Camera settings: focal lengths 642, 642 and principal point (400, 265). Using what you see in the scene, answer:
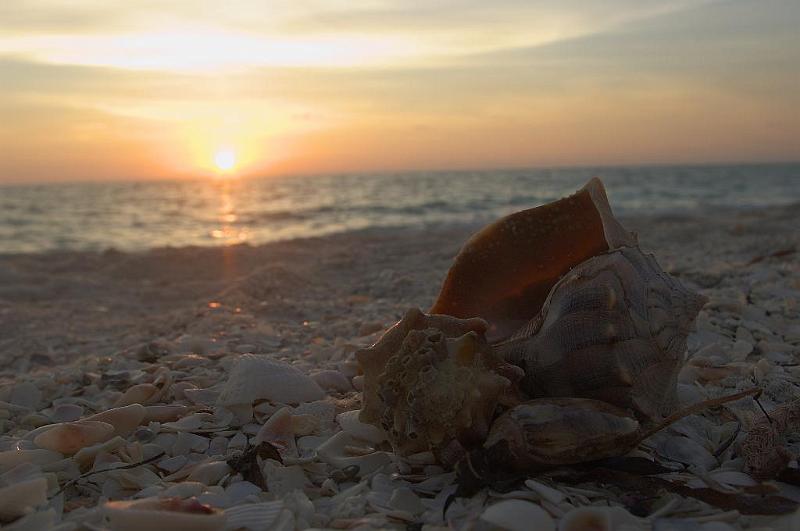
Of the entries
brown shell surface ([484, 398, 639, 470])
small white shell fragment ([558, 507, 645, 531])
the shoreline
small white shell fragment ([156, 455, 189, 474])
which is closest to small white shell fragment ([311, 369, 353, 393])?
small white shell fragment ([156, 455, 189, 474])

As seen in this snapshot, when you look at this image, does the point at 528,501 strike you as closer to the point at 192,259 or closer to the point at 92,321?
the point at 92,321

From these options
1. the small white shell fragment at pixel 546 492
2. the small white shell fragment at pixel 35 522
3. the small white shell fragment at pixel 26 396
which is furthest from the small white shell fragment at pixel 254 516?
the small white shell fragment at pixel 26 396

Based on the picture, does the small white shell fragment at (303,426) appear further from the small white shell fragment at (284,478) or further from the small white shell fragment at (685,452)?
the small white shell fragment at (685,452)

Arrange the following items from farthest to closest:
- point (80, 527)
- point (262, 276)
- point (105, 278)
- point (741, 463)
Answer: point (105, 278), point (262, 276), point (741, 463), point (80, 527)

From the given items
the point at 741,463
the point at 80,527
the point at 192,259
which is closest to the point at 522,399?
the point at 741,463

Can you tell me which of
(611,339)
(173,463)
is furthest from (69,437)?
(611,339)

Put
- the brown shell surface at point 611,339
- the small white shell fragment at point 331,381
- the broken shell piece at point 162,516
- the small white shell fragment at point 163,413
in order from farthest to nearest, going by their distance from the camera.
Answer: the small white shell fragment at point 331,381
the small white shell fragment at point 163,413
the brown shell surface at point 611,339
the broken shell piece at point 162,516

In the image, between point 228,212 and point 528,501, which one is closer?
point 528,501
